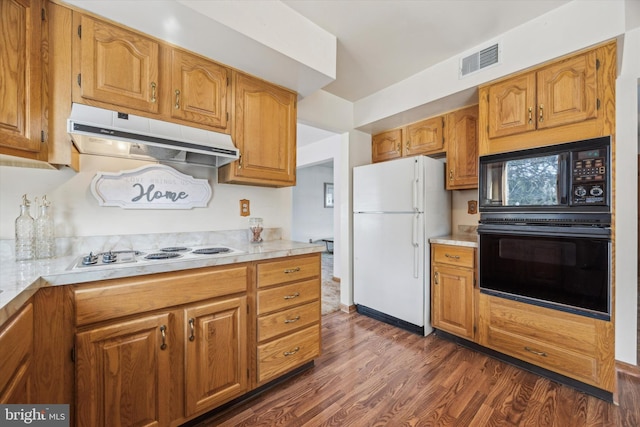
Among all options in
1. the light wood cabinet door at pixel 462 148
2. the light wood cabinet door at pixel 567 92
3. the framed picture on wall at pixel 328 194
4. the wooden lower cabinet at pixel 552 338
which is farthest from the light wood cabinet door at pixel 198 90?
the framed picture on wall at pixel 328 194

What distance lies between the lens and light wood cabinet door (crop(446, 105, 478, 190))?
2.43 m

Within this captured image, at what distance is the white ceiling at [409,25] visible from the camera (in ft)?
5.57

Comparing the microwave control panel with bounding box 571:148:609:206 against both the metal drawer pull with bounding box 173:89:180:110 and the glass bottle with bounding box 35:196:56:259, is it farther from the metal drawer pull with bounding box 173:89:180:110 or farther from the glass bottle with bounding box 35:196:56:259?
the glass bottle with bounding box 35:196:56:259

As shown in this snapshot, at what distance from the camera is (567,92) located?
1.73 m

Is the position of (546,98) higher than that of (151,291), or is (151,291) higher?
(546,98)

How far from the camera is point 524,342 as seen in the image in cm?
189

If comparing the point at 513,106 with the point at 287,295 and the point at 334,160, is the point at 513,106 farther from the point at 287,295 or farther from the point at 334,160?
the point at 334,160

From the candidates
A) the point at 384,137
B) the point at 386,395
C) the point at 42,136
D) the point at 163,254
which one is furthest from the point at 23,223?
the point at 384,137

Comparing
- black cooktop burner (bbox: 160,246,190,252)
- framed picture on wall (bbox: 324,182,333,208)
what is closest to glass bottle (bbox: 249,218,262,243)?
black cooktop burner (bbox: 160,246,190,252)

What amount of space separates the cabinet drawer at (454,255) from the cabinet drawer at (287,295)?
122 cm

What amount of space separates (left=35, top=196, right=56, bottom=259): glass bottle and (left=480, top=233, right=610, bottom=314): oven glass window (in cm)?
284

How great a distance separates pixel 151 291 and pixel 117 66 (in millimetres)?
1227

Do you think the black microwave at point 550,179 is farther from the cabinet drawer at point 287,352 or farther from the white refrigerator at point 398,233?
the cabinet drawer at point 287,352

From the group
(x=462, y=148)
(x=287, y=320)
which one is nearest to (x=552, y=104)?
(x=462, y=148)
